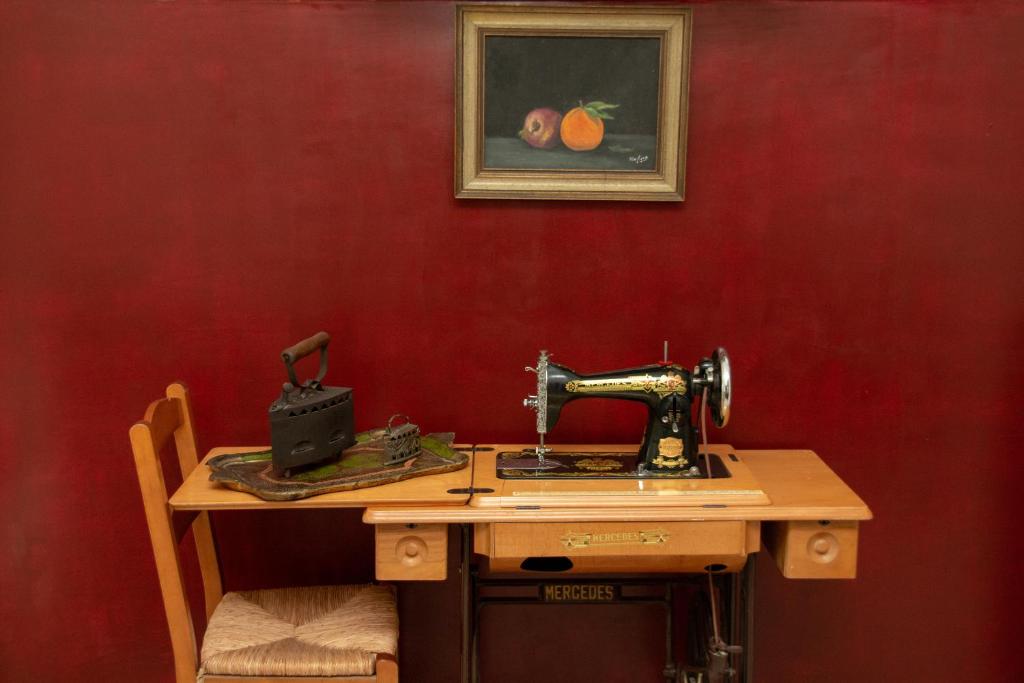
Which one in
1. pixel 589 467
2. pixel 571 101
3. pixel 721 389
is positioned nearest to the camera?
pixel 721 389

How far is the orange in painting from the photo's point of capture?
2336mm

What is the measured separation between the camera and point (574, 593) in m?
2.25

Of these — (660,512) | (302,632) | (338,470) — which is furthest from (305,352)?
(660,512)

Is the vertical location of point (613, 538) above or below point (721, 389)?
below

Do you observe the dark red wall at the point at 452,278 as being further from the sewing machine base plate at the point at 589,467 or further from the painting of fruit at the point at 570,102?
the sewing machine base plate at the point at 589,467

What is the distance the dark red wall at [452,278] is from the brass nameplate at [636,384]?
13.8 inches

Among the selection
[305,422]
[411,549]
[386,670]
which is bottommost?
[386,670]

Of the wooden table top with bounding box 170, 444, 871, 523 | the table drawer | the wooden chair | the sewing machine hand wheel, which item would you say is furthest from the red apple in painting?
the wooden chair

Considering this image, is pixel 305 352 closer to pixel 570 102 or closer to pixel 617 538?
pixel 617 538

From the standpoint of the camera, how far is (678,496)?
6.59ft

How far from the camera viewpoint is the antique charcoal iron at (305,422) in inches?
79.5

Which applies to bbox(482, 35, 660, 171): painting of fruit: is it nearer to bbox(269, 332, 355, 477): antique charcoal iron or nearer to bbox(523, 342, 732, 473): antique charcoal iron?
bbox(523, 342, 732, 473): antique charcoal iron

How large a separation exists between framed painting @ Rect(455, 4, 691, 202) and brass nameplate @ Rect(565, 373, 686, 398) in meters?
0.53

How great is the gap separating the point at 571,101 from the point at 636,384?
0.77 metres
